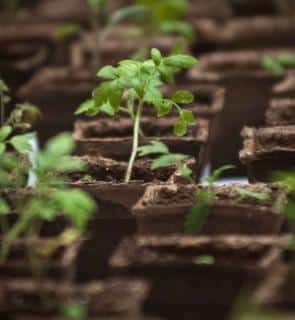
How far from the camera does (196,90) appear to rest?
10.5 ft

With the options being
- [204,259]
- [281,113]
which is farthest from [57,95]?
[204,259]

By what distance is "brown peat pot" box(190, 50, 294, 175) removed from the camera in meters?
3.07

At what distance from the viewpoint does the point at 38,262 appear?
185 cm

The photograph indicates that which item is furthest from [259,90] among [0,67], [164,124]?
[0,67]

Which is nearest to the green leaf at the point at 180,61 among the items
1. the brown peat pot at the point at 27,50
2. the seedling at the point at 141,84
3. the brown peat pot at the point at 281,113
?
the seedling at the point at 141,84

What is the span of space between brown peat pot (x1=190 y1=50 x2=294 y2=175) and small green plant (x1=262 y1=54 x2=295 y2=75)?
0.02m

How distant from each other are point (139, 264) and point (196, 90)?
1.41 metres

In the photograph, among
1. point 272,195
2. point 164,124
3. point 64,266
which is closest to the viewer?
point 64,266

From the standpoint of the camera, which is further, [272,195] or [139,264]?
[272,195]

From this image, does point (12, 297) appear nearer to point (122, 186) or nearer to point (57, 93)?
point (122, 186)

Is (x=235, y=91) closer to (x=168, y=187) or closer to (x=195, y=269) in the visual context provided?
(x=168, y=187)

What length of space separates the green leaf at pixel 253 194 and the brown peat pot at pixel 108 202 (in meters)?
0.25

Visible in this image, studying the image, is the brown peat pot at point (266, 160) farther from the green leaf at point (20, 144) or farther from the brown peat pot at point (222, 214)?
the green leaf at point (20, 144)

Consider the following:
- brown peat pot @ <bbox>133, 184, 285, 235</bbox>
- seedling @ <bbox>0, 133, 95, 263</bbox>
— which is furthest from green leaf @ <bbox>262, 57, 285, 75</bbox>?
seedling @ <bbox>0, 133, 95, 263</bbox>
